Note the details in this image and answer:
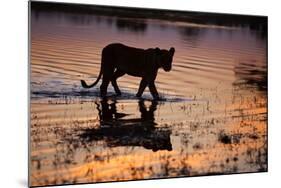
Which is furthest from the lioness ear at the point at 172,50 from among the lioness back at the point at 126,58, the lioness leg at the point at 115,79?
the lioness leg at the point at 115,79

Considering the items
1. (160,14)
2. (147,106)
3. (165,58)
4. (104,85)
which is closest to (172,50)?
(165,58)

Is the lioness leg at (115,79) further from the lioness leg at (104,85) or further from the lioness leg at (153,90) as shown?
the lioness leg at (153,90)

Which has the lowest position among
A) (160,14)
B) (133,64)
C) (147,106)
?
(147,106)

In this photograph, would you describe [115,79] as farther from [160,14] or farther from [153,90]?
[160,14]

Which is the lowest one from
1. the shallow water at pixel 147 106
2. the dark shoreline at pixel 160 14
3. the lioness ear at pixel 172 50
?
the shallow water at pixel 147 106

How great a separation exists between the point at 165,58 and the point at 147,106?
308 mm

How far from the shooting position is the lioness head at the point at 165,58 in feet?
9.52

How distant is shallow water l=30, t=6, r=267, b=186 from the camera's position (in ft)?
8.82

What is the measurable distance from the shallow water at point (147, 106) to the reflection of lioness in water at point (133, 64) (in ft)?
→ 0.11

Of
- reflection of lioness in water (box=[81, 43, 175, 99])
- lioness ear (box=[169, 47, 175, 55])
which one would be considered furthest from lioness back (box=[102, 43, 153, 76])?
lioness ear (box=[169, 47, 175, 55])

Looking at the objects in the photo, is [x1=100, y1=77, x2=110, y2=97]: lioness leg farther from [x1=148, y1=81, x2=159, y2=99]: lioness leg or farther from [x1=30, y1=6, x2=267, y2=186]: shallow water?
[x1=148, y1=81, x2=159, y2=99]: lioness leg

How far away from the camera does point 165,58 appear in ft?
9.53

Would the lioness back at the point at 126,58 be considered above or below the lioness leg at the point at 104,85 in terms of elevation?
above

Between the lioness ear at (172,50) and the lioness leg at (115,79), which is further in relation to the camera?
the lioness ear at (172,50)
